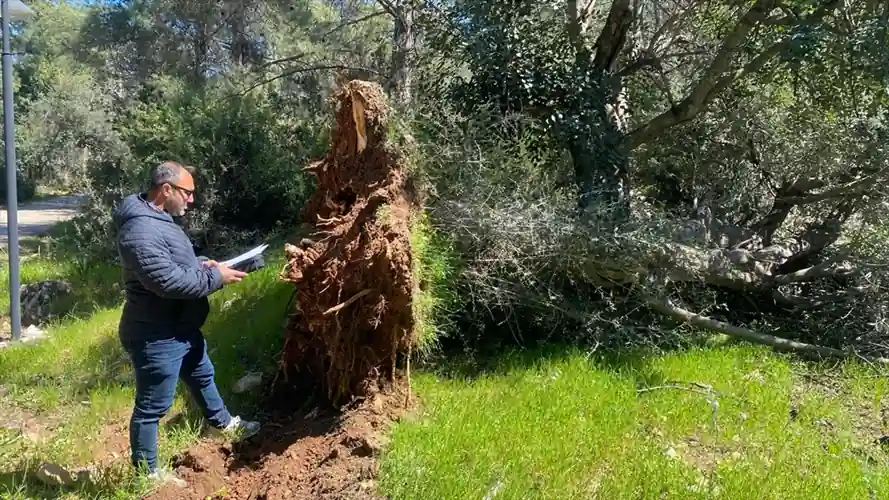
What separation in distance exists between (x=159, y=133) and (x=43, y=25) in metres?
36.7

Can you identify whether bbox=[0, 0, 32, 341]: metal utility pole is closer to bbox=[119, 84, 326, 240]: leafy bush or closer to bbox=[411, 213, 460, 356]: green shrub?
bbox=[119, 84, 326, 240]: leafy bush

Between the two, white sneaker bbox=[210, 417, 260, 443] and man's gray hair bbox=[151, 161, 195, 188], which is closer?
man's gray hair bbox=[151, 161, 195, 188]

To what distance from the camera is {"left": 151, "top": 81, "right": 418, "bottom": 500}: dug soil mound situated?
401 centimetres

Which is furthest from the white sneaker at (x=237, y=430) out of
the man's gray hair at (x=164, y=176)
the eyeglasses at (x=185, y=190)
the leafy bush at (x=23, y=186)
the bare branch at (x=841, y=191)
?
the leafy bush at (x=23, y=186)

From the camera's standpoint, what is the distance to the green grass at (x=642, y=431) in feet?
12.2

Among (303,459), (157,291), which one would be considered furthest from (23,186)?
(303,459)

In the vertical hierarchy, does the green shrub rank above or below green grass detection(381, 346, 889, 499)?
above

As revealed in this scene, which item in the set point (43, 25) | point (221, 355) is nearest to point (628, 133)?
point (221, 355)

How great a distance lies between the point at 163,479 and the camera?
401 cm

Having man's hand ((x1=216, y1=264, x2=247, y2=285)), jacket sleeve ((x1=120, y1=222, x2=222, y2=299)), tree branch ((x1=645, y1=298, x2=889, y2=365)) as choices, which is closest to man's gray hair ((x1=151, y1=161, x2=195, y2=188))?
jacket sleeve ((x1=120, y1=222, x2=222, y2=299))

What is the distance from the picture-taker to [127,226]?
12.5ft

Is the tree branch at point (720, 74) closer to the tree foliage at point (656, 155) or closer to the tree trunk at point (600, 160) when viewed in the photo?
the tree foliage at point (656, 155)

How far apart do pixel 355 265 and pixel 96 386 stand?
293cm

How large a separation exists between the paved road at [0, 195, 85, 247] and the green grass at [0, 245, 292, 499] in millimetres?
5788
